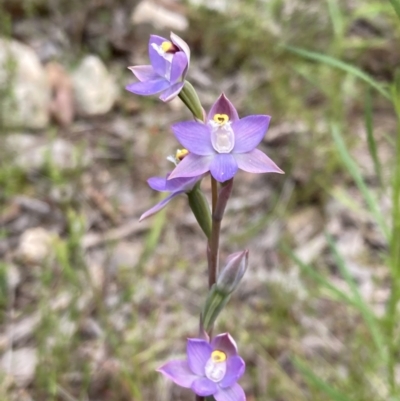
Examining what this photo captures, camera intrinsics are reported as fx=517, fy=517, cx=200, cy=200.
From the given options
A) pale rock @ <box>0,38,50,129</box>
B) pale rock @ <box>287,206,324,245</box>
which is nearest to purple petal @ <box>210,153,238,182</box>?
pale rock @ <box>287,206,324,245</box>

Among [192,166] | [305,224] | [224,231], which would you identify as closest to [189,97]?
Result: [192,166]

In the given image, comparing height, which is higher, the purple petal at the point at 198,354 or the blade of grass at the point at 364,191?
the purple petal at the point at 198,354

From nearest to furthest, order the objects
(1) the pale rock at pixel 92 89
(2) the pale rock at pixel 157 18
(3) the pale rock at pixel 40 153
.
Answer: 1. (3) the pale rock at pixel 40 153
2. (1) the pale rock at pixel 92 89
3. (2) the pale rock at pixel 157 18

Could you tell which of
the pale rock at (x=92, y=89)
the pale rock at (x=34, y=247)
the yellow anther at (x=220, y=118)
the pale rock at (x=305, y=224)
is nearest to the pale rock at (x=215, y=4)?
the pale rock at (x=92, y=89)

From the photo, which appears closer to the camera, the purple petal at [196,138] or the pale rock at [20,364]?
the purple petal at [196,138]

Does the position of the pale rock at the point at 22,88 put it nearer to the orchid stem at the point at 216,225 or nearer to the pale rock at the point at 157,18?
the pale rock at the point at 157,18

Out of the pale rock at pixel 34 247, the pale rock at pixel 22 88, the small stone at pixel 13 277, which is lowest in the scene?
the small stone at pixel 13 277
